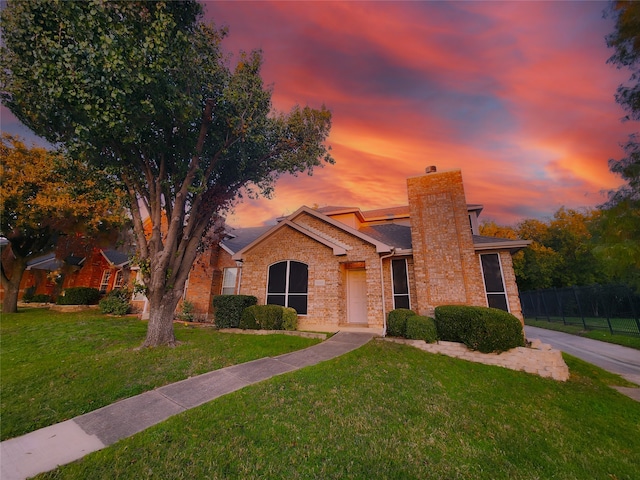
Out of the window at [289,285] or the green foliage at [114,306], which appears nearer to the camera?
the window at [289,285]

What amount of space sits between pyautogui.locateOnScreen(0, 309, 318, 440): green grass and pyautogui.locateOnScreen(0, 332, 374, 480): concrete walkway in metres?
0.34

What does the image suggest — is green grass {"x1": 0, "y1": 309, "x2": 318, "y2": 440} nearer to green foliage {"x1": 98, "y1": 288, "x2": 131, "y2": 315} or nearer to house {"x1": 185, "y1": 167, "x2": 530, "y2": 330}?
house {"x1": 185, "y1": 167, "x2": 530, "y2": 330}

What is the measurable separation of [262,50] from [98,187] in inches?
305

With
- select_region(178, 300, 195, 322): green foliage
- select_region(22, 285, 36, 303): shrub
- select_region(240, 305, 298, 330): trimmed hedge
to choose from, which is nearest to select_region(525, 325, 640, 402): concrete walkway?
select_region(240, 305, 298, 330): trimmed hedge

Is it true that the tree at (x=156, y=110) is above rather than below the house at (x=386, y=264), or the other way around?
above

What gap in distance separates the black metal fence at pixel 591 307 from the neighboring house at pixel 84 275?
3245 cm

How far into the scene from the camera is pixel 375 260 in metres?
11.2

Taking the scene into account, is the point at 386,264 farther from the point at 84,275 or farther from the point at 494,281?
the point at 84,275

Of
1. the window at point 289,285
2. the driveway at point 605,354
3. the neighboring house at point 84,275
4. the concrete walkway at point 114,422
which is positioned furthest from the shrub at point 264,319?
the neighboring house at point 84,275

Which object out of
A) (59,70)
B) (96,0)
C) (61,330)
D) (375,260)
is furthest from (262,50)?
(61,330)

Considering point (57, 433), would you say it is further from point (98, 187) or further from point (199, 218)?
point (98, 187)

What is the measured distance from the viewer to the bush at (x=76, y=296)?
57.3ft

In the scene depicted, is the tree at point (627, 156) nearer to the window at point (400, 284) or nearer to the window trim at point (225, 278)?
the window at point (400, 284)

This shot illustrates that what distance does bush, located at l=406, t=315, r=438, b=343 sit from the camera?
28.1 ft
